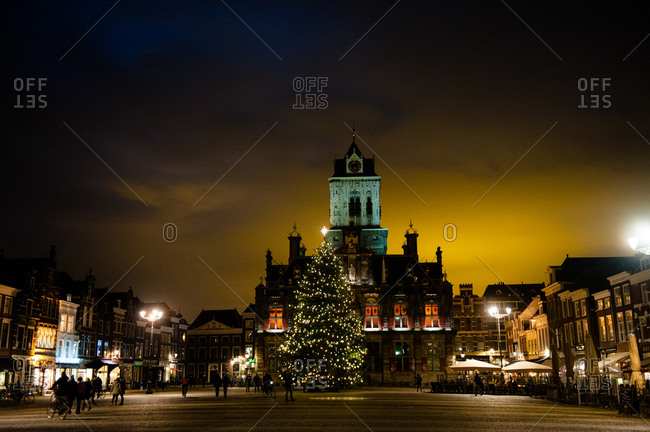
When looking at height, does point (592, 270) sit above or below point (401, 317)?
above

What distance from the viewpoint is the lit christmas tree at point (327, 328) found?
47.3 metres

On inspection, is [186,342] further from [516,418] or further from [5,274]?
[516,418]

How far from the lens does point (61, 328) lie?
60.7 metres

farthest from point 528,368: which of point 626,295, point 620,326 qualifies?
point 626,295

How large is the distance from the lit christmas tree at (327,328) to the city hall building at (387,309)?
26.8 metres

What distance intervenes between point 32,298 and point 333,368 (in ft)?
91.4

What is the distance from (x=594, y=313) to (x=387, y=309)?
30232 millimetres

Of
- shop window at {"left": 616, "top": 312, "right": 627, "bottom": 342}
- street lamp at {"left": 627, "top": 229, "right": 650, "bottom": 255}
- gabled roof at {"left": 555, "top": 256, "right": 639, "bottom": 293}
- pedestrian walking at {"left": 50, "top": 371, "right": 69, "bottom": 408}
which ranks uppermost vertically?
gabled roof at {"left": 555, "top": 256, "right": 639, "bottom": 293}

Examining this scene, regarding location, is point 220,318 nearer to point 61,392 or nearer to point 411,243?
point 411,243

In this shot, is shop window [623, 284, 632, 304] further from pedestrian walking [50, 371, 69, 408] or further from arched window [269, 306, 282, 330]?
arched window [269, 306, 282, 330]

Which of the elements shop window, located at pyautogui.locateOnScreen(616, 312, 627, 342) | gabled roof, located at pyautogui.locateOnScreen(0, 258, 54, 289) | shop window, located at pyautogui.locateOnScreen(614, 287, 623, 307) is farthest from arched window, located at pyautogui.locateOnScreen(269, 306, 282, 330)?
shop window, located at pyautogui.locateOnScreen(616, 312, 627, 342)

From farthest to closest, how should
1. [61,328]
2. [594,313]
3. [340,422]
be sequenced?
[61,328]
[594,313]
[340,422]

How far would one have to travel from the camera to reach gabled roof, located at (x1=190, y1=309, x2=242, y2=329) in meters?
104

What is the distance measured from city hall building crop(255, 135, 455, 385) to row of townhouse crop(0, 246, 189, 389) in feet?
51.8
